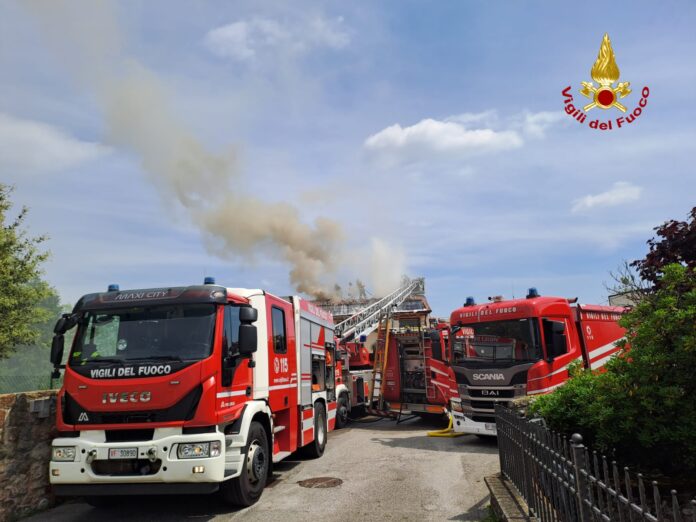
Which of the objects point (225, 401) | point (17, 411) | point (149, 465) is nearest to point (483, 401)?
point (225, 401)

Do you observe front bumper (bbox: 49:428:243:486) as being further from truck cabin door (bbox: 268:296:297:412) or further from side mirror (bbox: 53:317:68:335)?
truck cabin door (bbox: 268:296:297:412)

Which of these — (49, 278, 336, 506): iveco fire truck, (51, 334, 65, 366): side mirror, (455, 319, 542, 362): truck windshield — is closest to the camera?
(49, 278, 336, 506): iveco fire truck

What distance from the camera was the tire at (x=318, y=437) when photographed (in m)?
10.3

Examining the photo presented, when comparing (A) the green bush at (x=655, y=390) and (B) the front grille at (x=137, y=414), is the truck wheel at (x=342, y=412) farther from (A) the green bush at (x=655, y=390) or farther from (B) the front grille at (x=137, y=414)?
(A) the green bush at (x=655, y=390)

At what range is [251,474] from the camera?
273 inches

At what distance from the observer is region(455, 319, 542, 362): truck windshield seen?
1098 centimetres

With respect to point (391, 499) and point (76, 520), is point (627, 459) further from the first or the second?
point (76, 520)

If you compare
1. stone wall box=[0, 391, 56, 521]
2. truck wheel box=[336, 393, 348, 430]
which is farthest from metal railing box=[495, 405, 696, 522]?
truck wheel box=[336, 393, 348, 430]

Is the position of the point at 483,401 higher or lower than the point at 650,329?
lower

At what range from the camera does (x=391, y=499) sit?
23.6 feet

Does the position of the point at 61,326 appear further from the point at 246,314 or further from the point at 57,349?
the point at 246,314

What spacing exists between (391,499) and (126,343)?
4123mm

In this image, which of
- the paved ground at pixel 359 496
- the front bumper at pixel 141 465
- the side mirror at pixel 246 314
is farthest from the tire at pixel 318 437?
the side mirror at pixel 246 314

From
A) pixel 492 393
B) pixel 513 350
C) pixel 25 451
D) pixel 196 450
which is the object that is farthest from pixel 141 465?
pixel 513 350
